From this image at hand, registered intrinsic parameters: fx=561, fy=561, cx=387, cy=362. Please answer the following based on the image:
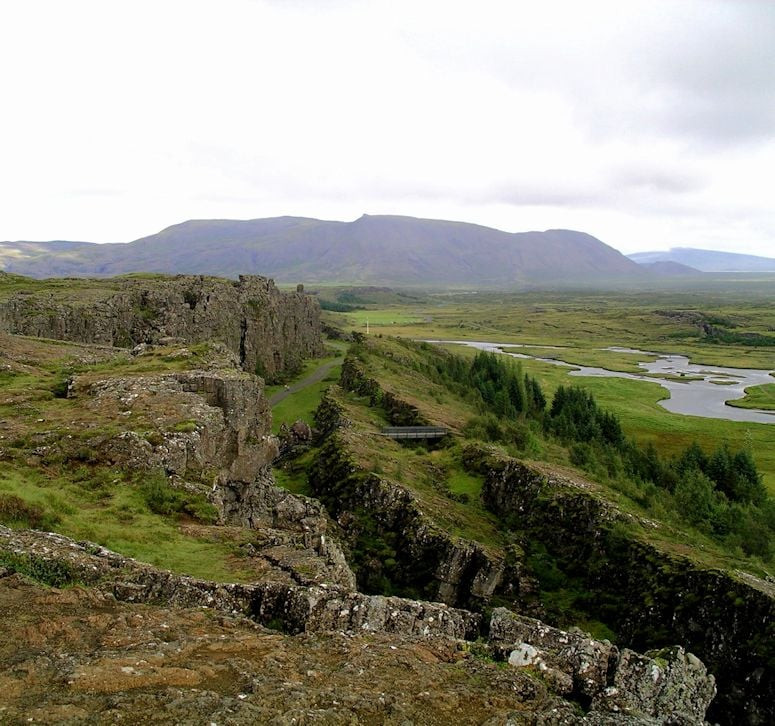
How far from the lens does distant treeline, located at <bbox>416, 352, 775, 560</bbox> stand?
48.8 metres

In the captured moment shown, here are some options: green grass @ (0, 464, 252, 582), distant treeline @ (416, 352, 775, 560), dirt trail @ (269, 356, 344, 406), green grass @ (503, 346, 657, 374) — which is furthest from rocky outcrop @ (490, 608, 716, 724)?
green grass @ (503, 346, 657, 374)

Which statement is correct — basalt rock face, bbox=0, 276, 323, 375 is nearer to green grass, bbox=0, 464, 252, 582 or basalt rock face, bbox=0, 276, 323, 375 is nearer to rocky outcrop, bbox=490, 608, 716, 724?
green grass, bbox=0, 464, 252, 582

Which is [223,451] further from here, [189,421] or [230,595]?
[230,595]

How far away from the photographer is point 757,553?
144 ft

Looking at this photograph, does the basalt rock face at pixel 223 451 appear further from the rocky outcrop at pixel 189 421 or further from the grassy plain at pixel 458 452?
the grassy plain at pixel 458 452

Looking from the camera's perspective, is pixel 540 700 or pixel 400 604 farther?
pixel 400 604

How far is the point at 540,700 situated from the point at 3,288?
8042 cm

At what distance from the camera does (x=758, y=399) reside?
387ft

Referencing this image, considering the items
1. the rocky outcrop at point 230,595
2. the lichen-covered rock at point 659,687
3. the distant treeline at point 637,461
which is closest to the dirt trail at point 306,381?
the distant treeline at point 637,461

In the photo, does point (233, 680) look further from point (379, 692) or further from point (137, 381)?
point (137, 381)

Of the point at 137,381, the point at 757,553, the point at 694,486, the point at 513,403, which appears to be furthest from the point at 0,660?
the point at 513,403

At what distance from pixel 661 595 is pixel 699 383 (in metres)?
129

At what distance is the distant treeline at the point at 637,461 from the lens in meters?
48.8

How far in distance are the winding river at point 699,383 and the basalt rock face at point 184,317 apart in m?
76.0
